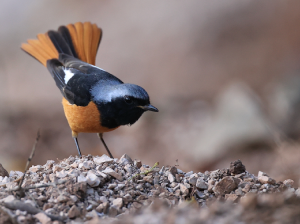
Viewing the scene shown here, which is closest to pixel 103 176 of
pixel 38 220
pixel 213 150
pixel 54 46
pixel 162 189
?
pixel 162 189

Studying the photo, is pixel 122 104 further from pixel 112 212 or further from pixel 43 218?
pixel 43 218

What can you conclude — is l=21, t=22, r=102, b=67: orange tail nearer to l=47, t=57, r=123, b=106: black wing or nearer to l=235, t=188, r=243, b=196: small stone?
l=47, t=57, r=123, b=106: black wing

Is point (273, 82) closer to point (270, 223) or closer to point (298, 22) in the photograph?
point (298, 22)

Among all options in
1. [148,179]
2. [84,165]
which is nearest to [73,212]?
[84,165]

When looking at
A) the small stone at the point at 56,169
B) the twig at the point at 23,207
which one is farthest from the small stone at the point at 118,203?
the small stone at the point at 56,169

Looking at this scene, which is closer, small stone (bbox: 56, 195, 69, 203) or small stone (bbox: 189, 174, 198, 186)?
small stone (bbox: 56, 195, 69, 203)

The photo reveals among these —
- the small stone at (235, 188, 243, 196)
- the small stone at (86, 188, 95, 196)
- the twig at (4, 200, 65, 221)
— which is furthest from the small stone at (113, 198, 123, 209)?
the small stone at (235, 188, 243, 196)
